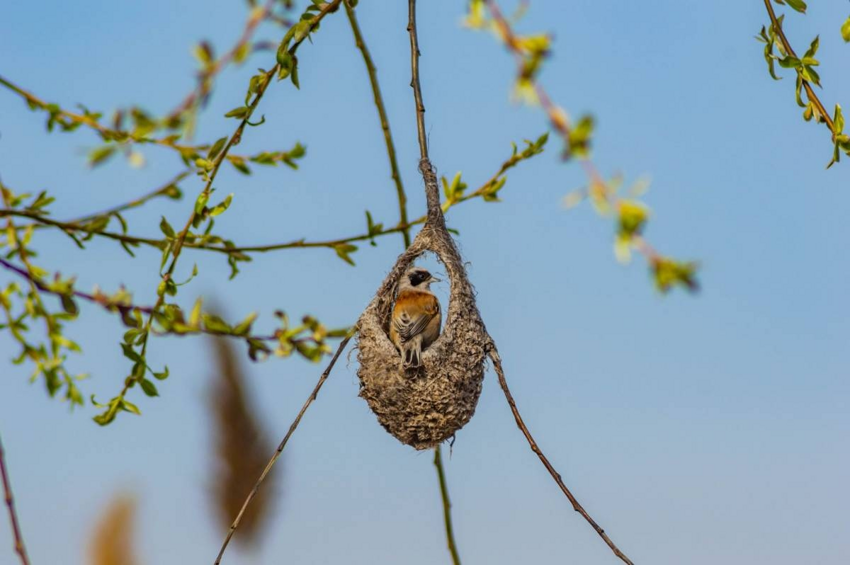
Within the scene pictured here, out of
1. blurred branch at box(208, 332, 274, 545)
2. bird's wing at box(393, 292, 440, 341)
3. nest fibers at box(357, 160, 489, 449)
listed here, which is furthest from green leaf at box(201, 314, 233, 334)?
blurred branch at box(208, 332, 274, 545)

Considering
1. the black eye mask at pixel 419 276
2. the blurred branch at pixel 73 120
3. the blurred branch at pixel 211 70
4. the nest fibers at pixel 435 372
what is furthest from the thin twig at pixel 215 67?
the black eye mask at pixel 419 276

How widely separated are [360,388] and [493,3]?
2.38m

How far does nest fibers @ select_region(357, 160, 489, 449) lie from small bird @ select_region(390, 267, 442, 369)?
45mm

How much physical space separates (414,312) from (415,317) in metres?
0.07

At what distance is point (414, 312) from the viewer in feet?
11.6

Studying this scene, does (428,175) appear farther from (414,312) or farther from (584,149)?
(584,149)

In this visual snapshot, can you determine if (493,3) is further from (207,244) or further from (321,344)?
(207,244)

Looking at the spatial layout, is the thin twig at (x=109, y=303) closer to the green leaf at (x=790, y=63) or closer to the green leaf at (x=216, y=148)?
the green leaf at (x=216, y=148)

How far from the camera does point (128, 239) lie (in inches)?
87.1

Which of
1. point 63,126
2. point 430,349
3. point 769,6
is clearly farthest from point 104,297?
point 769,6

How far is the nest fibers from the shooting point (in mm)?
3014

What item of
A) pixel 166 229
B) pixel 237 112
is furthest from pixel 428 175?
pixel 166 229

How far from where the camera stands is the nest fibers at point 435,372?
9.89ft

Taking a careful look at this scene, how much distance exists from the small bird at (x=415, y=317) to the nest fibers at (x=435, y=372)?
0.15ft
